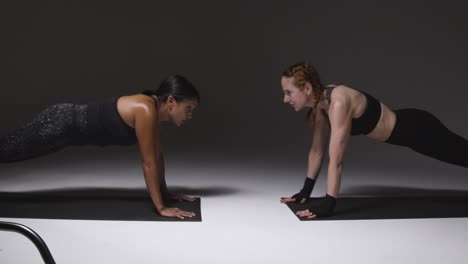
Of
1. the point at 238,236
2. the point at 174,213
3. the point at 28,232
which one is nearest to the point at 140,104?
the point at 174,213

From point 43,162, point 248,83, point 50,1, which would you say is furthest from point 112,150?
point 50,1

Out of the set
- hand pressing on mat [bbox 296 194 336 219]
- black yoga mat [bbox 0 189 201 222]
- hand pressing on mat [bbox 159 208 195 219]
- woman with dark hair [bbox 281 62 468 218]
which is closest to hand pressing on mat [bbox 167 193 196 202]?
black yoga mat [bbox 0 189 201 222]

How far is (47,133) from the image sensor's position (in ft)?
14.5

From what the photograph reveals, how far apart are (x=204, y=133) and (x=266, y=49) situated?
2.03m

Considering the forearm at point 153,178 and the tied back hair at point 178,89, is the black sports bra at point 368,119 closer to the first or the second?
the tied back hair at point 178,89

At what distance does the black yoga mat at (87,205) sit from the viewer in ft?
13.5

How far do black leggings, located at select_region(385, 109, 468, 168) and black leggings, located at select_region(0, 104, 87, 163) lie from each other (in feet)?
7.66

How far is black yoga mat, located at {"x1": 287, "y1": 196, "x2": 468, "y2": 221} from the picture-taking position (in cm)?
429

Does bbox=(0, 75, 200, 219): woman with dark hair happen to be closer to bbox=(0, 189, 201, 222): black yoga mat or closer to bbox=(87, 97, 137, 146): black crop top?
bbox=(87, 97, 137, 146): black crop top

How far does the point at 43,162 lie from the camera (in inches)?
242

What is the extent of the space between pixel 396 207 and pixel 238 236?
4.57 feet

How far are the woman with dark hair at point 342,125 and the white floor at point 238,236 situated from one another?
337mm

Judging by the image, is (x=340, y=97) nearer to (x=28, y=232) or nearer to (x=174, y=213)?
(x=174, y=213)

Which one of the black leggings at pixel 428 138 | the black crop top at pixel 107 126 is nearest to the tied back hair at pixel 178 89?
the black crop top at pixel 107 126
